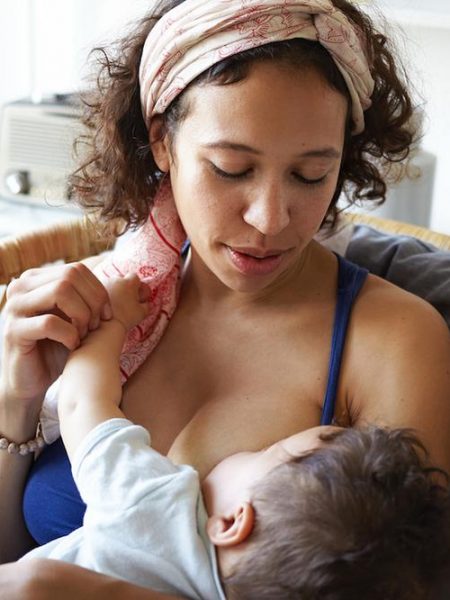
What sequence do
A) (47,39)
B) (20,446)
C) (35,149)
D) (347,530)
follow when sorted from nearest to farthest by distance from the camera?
(347,530) < (20,446) < (35,149) < (47,39)

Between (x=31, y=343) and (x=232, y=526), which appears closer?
(x=232, y=526)

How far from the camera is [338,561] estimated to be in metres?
0.98

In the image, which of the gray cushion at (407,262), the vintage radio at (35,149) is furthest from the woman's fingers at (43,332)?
the vintage radio at (35,149)

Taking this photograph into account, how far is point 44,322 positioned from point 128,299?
0.15 m

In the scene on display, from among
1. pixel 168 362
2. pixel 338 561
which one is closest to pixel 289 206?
pixel 168 362

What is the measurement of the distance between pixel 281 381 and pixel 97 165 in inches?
19.2

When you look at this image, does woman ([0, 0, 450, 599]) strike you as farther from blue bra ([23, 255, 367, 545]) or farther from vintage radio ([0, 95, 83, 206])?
vintage radio ([0, 95, 83, 206])

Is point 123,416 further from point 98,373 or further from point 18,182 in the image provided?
point 18,182

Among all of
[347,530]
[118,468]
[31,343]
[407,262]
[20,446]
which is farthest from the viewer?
[407,262]

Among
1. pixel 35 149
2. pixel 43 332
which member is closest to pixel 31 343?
pixel 43 332

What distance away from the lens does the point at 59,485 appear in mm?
1414

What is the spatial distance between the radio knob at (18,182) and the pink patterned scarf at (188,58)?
4.46 ft

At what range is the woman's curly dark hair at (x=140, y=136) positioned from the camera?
1432 mm

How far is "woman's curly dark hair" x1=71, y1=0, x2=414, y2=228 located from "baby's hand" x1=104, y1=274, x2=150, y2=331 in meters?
0.16
